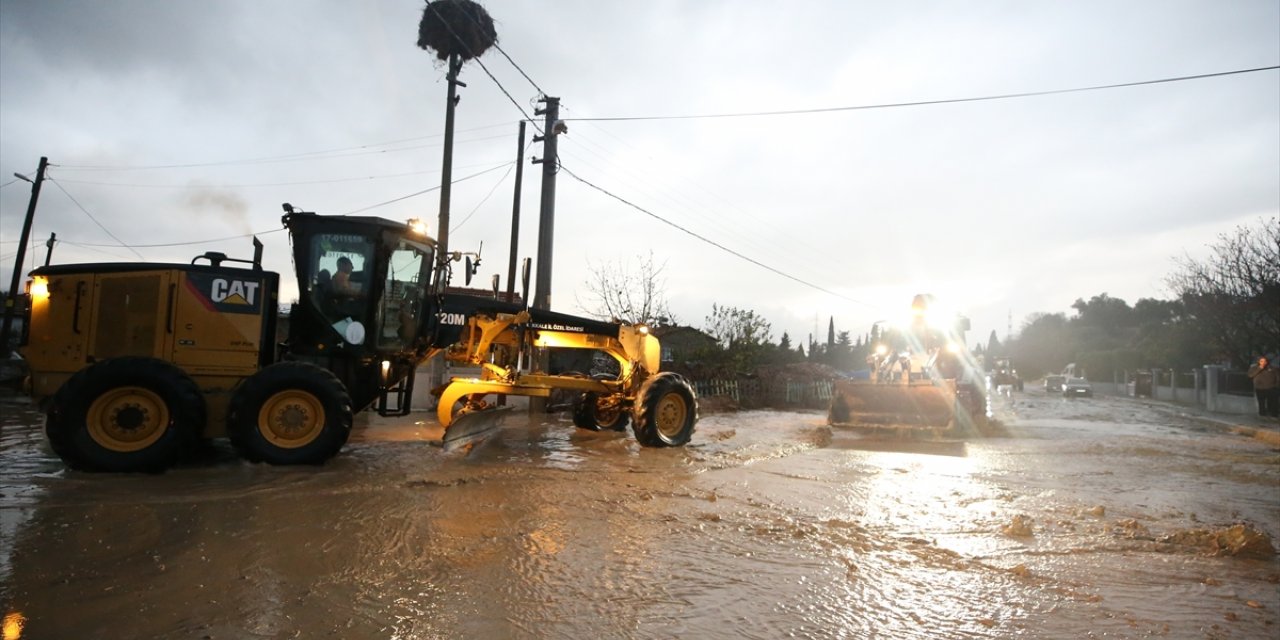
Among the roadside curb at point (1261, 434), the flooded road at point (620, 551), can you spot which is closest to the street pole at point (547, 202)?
the flooded road at point (620, 551)

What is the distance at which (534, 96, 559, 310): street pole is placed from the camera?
15578 mm

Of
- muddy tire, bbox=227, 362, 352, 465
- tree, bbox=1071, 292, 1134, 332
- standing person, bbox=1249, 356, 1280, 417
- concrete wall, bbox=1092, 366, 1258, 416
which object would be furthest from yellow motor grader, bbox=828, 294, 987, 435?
tree, bbox=1071, 292, 1134, 332

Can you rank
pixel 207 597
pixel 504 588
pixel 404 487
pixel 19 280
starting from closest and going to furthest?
pixel 207 597 → pixel 504 588 → pixel 404 487 → pixel 19 280

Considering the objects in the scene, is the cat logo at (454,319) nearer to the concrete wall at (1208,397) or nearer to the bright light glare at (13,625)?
the bright light glare at (13,625)

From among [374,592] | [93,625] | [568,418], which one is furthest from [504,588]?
[568,418]

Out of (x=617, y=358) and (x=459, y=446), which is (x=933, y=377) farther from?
(x=459, y=446)

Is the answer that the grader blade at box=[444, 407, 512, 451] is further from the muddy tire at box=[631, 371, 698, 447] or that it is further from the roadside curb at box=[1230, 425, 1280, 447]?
the roadside curb at box=[1230, 425, 1280, 447]

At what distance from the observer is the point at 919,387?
13.8m

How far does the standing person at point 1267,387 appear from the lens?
23.8m

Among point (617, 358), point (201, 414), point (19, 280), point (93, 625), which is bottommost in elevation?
point (93, 625)

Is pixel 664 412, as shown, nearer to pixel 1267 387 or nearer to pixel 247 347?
pixel 247 347

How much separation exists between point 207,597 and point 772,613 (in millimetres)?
2932

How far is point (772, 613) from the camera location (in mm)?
3861

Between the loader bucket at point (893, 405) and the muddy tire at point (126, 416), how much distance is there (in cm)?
1120
